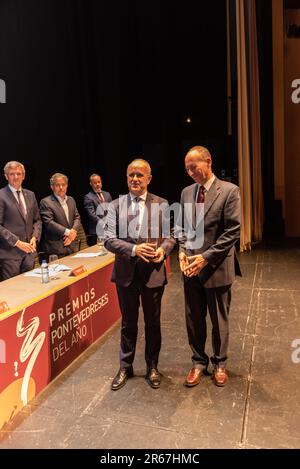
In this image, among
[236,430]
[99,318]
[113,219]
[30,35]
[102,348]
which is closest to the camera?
[236,430]

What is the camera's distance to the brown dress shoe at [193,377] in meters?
2.48

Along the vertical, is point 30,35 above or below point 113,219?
above

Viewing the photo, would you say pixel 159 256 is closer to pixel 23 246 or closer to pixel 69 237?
pixel 23 246

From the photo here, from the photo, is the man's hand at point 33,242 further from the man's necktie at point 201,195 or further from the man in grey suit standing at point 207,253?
the man's necktie at point 201,195

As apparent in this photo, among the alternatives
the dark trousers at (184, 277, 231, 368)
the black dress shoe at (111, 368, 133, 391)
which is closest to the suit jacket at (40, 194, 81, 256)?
the black dress shoe at (111, 368, 133, 391)

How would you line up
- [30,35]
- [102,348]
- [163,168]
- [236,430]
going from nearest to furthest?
[236,430] → [102,348] → [30,35] → [163,168]

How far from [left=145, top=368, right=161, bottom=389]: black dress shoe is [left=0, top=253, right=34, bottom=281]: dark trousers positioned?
1579 millimetres

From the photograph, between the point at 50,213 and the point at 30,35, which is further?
the point at 30,35

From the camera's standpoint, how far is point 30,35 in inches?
177

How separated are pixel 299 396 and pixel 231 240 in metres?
1.02

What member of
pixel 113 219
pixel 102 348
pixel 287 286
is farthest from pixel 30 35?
pixel 287 286

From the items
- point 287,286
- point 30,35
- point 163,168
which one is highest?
point 30,35
